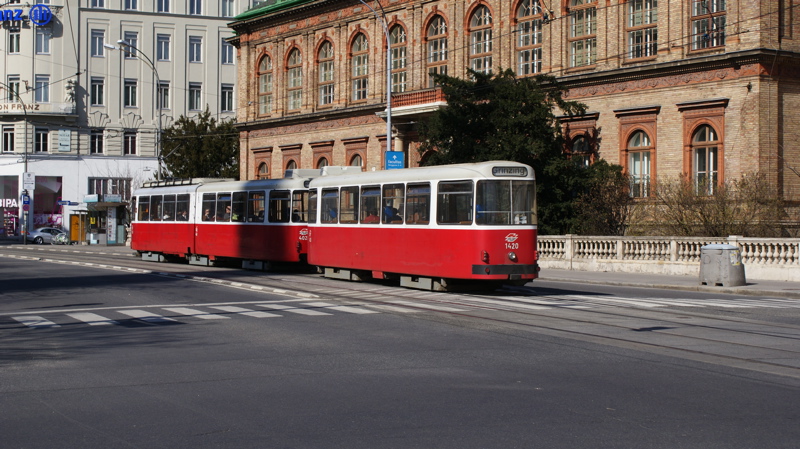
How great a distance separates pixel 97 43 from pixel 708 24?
2143 inches

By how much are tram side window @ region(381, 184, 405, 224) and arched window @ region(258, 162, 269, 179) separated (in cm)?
3756

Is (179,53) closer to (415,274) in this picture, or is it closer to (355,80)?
(355,80)

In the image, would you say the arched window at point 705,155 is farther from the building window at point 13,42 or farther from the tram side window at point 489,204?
the building window at point 13,42

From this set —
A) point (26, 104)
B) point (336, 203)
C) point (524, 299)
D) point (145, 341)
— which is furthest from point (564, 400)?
point (26, 104)

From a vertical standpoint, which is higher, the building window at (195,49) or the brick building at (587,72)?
the building window at (195,49)

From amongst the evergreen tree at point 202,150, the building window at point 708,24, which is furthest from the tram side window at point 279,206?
the evergreen tree at point 202,150

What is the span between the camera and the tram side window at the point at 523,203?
1994cm

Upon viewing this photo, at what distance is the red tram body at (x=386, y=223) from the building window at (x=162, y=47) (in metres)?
46.9

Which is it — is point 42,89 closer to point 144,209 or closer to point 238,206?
point 144,209

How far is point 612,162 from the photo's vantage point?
38.9m

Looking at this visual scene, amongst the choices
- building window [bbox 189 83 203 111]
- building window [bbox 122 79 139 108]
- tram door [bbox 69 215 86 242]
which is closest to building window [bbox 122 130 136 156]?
building window [bbox 122 79 139 108]

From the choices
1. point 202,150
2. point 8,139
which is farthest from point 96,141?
point 202,150

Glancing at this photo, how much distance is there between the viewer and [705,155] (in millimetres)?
35688

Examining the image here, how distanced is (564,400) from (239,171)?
55549 mm
